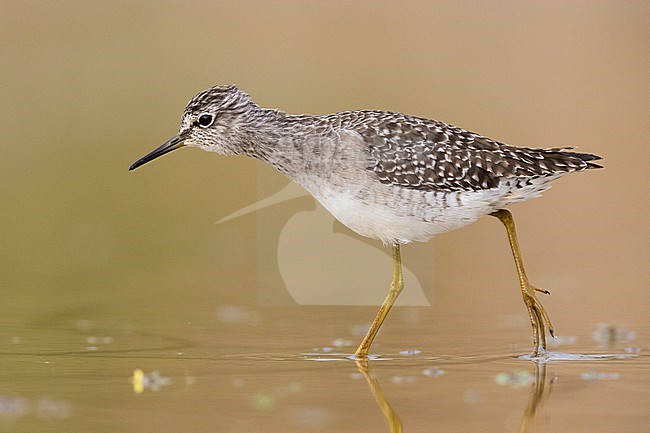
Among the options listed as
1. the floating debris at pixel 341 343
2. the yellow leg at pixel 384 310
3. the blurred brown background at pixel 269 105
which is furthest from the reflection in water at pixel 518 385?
the blurred brown background at pixel 269 105

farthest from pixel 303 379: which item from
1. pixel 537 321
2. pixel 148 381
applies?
pixel 537 321

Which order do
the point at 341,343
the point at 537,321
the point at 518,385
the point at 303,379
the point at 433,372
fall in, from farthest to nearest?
the point at 341,343 < the point at 537,321 < the point at 433,372 < the point at 303,379 < the point at 518,385

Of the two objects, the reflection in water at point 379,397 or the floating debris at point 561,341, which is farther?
the floating debris at point 561,341

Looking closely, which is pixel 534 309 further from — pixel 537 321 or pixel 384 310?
pixel 384 310

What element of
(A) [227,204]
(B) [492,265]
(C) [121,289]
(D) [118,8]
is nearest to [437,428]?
(C) [121,289]

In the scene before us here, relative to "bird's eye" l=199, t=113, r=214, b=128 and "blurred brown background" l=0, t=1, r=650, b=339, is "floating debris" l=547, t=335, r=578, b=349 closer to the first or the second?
"blurred brown background" l=0, t=1, r=650, b=339

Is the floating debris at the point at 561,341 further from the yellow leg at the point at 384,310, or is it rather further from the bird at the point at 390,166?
the yellow leg at the point at 384,310

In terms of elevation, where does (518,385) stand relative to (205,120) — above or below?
below
